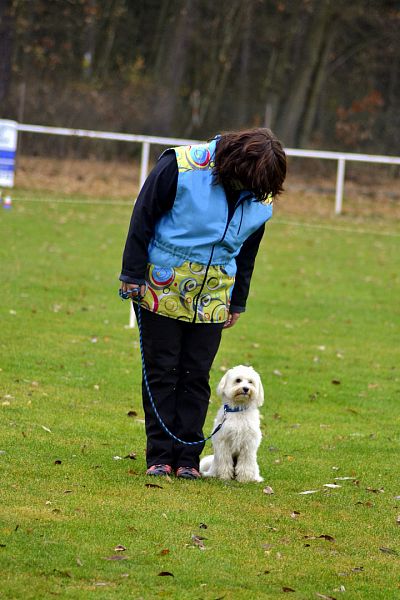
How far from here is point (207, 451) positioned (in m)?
7.96

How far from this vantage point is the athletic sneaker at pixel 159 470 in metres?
6.58

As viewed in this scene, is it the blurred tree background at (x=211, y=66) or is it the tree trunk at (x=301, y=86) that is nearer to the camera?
the blurred tree background at (x=211, y=66)

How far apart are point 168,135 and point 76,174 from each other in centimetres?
628

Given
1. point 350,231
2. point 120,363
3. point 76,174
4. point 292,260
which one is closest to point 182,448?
point 120,363

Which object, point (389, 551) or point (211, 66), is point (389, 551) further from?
point (211, 66)

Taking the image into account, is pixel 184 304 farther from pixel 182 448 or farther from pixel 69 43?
pixel 69 43

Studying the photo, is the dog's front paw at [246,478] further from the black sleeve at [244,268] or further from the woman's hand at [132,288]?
the woman's hand at [132,288]

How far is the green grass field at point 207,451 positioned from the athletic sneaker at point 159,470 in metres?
0.14

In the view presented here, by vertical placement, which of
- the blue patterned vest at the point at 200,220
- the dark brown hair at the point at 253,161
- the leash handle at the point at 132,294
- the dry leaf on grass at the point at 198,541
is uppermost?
the dark brown hair at the point at 253,161

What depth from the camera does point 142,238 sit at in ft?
20.3

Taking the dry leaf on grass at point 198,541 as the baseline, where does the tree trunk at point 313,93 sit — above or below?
above

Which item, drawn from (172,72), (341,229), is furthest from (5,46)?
(341,229)

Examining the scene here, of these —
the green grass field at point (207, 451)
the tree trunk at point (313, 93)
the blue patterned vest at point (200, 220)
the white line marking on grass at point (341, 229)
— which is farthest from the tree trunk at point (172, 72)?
the blue patterned vest at point (200, 220)

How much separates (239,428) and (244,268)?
0.98 meters
